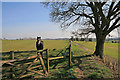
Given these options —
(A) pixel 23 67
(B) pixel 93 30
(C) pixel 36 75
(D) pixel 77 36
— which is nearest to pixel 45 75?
(C) pixel 36 75

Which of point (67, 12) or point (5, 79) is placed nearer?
point (5, 79)

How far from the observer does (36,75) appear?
5.64 metres

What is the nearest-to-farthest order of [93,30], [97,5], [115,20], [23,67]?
1. [23,67]
2. [97,5]
3. [115,20]
4. [93,30]

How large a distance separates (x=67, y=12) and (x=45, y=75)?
8.09m

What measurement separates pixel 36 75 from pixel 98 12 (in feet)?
30.6

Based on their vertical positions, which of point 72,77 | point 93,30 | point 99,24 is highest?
point 99,24

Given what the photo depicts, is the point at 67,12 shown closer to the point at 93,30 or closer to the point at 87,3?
the point at 87,3

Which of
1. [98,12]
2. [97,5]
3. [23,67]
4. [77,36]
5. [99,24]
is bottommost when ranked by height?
[23,67]

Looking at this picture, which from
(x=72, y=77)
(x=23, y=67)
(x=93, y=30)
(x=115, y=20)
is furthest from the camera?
(x=93, y=30)

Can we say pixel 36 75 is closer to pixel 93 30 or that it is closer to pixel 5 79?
pixel 5 79

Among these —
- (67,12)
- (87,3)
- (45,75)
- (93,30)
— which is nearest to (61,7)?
(67,12)

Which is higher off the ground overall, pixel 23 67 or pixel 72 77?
pixel 23 67

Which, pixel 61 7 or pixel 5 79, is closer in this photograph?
pixel 5 79

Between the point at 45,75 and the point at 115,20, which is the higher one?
the point at 115,20
